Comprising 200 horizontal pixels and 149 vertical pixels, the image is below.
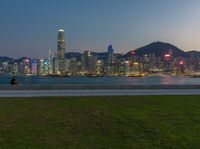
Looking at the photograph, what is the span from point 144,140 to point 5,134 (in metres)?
3.40

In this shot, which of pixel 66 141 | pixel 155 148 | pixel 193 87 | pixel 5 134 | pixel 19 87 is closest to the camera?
pixel 155 148

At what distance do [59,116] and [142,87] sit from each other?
48.1 feet

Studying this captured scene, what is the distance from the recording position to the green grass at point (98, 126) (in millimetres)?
9102

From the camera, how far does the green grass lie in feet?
29.9

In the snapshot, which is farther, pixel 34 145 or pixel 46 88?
pixel 46 88

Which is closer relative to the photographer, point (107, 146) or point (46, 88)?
point (107, 146)

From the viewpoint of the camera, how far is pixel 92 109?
1433cm

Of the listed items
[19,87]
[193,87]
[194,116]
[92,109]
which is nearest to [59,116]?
[92,109]

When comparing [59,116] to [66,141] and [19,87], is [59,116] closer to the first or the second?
[66,141]

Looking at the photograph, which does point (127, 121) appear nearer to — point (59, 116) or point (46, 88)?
point (59, 116)

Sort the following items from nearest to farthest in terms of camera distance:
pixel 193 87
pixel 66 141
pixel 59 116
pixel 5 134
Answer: pixel 66 141
pixel 5 134
pixel 59 116
pixel 193 87

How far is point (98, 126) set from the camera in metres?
10.9

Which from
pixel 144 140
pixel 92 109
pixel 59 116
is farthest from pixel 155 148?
pixel 92 109

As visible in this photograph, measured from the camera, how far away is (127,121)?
11.6m
